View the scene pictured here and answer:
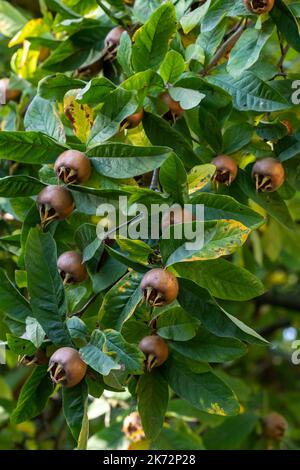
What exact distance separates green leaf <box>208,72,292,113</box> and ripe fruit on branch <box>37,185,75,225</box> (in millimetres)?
297

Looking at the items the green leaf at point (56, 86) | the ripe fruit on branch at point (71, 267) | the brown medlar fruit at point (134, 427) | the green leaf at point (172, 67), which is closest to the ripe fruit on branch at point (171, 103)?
the green leaf at point (172, 67)

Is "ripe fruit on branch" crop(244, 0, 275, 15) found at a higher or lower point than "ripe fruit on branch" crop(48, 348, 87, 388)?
higher

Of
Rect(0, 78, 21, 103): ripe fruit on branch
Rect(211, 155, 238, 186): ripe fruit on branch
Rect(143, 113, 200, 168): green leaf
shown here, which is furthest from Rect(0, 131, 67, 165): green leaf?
Rect(0, 78, 21, 103): ripe fruit on branch

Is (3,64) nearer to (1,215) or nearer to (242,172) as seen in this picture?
(1,215)

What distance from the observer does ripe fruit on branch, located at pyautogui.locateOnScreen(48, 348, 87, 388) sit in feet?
3.41

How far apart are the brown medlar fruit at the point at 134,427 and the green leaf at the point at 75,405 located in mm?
Answer: 579

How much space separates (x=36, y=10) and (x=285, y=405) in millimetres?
1575

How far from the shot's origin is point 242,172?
1.29 m

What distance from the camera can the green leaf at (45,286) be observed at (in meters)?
1.10

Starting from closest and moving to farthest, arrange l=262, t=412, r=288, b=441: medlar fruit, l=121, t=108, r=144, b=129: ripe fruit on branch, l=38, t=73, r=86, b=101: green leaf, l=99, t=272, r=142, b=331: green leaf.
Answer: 1. l=99, t=272, r=142, b=331: green leaf
2. l=121, t=108, r=144, b=129: ripe fruit on branch
3. l=38, t=73, r=86, b=101: green leaf
4. l=262, t=412, r=288, b=441: medlar fruit

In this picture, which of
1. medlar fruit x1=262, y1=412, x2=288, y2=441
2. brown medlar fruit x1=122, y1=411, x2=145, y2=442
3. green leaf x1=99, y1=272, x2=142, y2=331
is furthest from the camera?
medlar fruit x1=262, y1=412, x2=288, y2=441

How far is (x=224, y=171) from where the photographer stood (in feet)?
4.11

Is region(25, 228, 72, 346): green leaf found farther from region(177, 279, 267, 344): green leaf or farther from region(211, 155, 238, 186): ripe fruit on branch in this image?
region(211, 155, 238, 186): ripe fruit on branch

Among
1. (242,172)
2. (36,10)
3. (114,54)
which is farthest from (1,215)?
(36,10)
